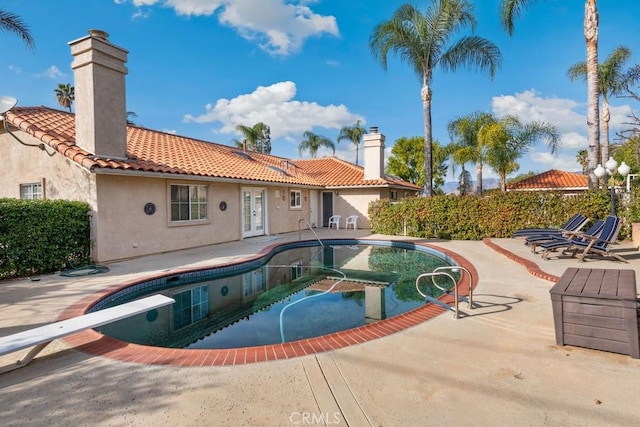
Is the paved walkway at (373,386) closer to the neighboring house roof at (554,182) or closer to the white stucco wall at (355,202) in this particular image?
the white stucco wall at (355,202)

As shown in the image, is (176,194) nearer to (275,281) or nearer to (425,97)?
Result: (275,281)

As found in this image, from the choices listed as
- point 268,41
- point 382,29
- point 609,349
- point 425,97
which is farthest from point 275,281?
point 268,41

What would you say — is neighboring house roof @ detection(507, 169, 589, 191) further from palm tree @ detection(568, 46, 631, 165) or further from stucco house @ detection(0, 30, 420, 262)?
stucco house @ detection(0, 30, 420, 262)

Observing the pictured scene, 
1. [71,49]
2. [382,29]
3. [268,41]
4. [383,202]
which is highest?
[268,41]

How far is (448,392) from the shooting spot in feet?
10.8

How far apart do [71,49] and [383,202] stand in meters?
15.1

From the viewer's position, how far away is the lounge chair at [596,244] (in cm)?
881

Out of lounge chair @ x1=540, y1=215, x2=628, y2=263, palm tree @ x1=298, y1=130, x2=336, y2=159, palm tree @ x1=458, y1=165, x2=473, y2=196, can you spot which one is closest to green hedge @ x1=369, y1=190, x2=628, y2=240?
lounge chair @ x1=540, y1=215, x2=628, y2=263

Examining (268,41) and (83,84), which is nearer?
(83,84)

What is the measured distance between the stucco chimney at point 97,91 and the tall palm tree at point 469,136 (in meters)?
24.2

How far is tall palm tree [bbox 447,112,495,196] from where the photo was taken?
27797 millimetres

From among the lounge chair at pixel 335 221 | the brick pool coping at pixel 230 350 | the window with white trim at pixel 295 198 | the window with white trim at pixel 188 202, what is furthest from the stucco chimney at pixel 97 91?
the lounge chair at pixel 335 221

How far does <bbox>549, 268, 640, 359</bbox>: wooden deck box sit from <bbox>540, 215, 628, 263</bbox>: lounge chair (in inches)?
215

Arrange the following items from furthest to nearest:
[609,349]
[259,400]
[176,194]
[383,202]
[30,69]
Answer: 1. [383,202]
2. [30,69]
3. [176,194]
4. [609,349]
5. [259,400]
